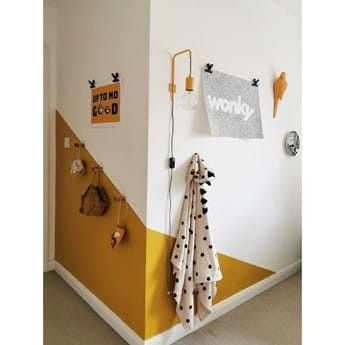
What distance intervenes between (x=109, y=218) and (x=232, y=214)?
931 mm

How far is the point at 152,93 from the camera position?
5.48 ft

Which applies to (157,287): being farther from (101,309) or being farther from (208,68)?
(208,68)

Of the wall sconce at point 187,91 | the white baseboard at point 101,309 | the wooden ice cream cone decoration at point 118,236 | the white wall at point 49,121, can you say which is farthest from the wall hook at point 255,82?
the white baseboard at point 101,309

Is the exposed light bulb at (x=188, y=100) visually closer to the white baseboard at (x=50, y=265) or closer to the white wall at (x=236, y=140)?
the white wall at (x=236, y=140)

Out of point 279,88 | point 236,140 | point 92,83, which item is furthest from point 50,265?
point 279,88

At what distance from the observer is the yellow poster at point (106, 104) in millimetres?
1922

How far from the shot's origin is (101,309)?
7.10ft

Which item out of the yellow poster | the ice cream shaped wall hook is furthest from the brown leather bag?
the ice cream shaped wall hook

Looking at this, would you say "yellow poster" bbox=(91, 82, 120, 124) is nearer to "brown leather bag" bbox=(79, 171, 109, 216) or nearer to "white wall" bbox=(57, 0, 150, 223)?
"white wall" bbox=(57, 0, 150, 223)

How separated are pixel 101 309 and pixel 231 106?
1.78 meters

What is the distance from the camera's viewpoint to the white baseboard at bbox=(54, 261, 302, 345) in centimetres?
186

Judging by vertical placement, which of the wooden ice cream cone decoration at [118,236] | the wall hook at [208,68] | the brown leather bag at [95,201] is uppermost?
the wall hook at [208,68]
